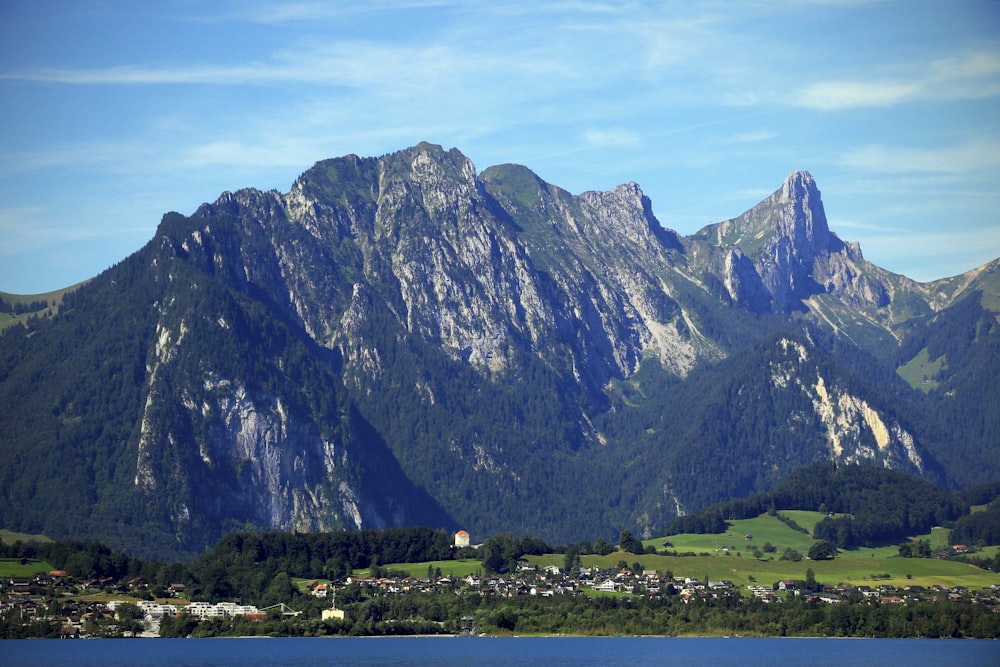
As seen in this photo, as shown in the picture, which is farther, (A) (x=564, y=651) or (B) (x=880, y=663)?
(A) (x=564, y=651)

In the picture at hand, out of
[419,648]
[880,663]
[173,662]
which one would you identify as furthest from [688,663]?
[173,662]

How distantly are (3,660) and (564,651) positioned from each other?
65.3 m

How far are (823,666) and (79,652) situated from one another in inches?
3325

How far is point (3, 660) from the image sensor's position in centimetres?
17350

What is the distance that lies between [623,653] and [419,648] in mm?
25446

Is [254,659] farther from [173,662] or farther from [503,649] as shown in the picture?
[503,649]

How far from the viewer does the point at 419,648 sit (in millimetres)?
199500

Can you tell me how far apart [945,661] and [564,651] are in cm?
4530

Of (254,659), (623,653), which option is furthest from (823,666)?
(254,659)

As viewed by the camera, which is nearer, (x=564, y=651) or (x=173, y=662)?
(x=173, y=662)

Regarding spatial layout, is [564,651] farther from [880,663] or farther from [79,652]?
[79,652]

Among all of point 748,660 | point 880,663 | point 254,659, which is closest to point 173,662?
point 254,659

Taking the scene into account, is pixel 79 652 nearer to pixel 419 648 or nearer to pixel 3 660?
pixel 3 660

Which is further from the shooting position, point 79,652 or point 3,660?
point 79,652
